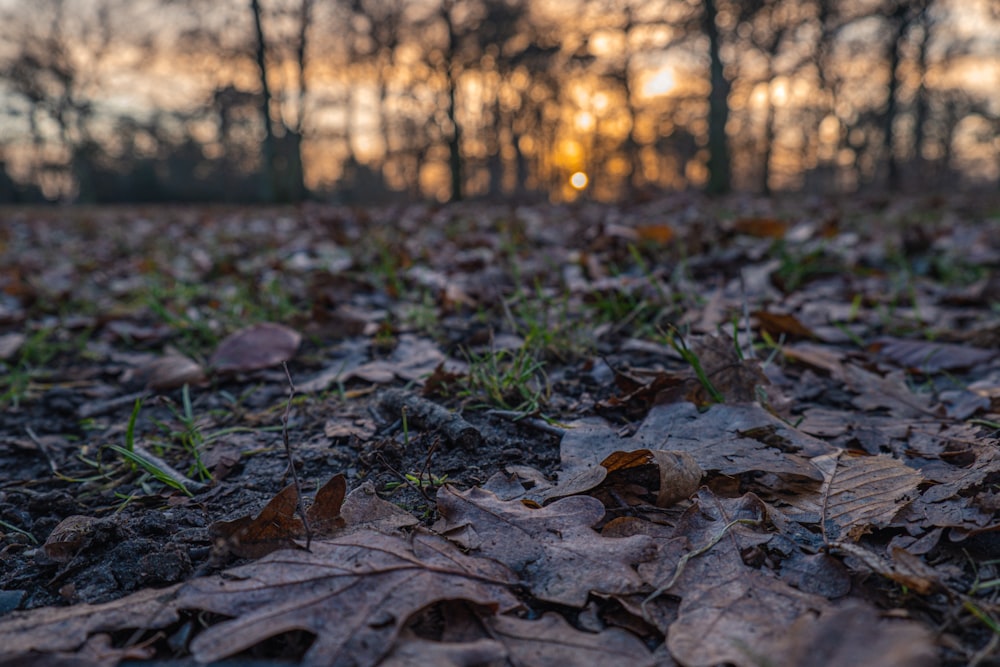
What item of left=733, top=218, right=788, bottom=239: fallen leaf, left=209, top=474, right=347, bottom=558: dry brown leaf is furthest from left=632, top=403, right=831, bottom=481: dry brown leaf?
left=733, top=218, right=788, bottom=239: fallen leaf

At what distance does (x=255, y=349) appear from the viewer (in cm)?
206

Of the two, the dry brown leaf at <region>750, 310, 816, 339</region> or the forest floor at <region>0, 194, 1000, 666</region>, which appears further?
the dry brown leaf at <region>750, 310, 816, 339</region>

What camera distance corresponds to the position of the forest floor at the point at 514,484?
0.78 meters

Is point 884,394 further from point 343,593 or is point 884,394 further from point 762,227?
point 762,227

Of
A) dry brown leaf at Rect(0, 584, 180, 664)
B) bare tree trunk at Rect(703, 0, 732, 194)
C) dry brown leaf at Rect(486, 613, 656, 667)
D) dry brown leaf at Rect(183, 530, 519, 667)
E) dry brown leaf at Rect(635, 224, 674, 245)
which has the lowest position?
dry brown leaf at Rect(486, 613, 656, 667)

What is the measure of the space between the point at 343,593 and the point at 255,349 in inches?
55.3

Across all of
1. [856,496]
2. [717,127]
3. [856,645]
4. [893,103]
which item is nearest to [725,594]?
[856,645]

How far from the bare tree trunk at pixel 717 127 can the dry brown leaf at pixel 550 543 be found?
13.1 m

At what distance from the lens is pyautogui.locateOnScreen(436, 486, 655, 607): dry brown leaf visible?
87 cm

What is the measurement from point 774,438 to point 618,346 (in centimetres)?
79

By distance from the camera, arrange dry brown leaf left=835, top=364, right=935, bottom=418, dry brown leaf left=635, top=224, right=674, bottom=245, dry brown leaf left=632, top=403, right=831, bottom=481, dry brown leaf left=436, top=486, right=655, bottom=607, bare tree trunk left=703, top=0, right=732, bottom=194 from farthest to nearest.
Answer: bare tree trunk left=703, top=0, right=732, bottom=194
dry brown leaf left=635, top=224, right=674, bottom=245
dry brown leaf left=835, top=364, right=935, bottom=418
dry brown leaf left=632, top=403, right=831, bottom=481
dry brown leaf left=436, top=486, right=655, bottom=607

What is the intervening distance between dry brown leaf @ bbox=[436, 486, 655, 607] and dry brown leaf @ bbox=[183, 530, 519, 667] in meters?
0.05

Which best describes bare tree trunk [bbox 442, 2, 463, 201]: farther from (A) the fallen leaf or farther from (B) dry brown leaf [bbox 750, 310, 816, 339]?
(B) dry brown leaf [bbox 750, 310, 816, 339]

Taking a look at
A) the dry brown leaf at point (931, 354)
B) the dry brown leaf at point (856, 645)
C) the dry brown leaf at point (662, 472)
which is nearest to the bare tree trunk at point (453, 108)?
the dry brown leaf at point (931, 354)
